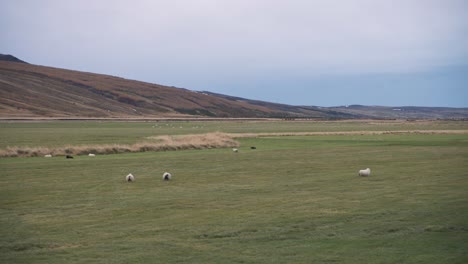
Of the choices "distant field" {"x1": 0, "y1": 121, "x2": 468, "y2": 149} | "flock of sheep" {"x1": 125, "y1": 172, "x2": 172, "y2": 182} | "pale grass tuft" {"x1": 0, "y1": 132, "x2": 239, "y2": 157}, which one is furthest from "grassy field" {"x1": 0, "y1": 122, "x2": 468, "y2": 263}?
"distant field" {"x1": 0, "y1": 121, "x2": 468, "y2": 149}

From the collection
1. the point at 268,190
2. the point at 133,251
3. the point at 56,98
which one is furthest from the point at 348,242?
the point at 56,98

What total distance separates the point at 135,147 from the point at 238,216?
32179 millimetres

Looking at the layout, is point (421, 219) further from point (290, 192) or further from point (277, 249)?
point (290, 192)

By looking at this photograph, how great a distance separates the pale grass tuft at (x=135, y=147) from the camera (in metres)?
42.2

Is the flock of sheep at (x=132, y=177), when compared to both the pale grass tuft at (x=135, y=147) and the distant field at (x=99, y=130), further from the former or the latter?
the distant field at (x=99, y=130)

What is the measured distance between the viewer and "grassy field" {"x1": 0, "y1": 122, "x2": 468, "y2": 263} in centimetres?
1304

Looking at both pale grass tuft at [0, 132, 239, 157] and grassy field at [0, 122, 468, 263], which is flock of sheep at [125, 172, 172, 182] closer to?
grassy field at [0, 122, 468, 263]

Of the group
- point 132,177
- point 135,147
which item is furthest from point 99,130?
point 132,177

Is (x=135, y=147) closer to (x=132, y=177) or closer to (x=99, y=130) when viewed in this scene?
(x=132, y=177)

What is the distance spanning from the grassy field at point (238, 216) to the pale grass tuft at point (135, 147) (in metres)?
11.9

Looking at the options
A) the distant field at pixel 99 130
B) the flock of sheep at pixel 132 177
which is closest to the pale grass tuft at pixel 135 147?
the distant field at pixel 99 130

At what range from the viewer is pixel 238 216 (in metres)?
17.2

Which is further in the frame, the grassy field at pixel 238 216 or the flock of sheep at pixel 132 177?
the flock of sheep at pixel 132 177

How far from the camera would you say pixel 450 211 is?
17266 millimetres
